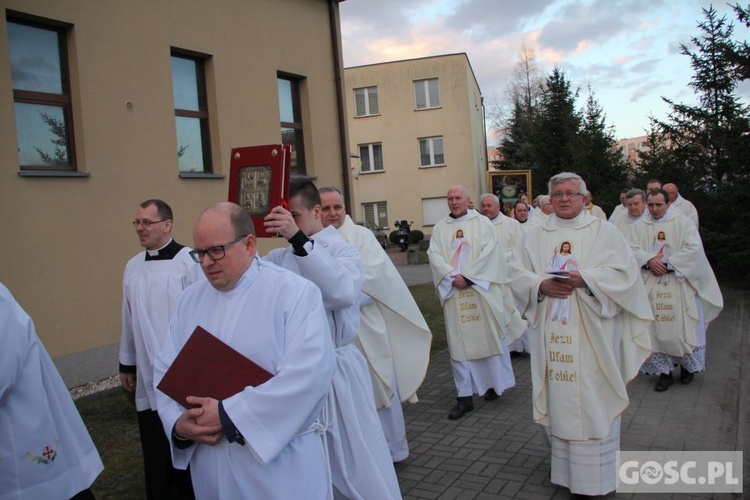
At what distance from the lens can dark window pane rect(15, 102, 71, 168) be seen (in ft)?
25.2

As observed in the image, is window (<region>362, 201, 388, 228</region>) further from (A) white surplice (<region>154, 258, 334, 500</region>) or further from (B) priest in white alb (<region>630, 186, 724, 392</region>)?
(A) white surplice (<region>154, 258, 334, 500</region>)

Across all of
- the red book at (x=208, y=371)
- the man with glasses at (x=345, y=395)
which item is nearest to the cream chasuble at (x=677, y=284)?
the man with glasses at (x=345, y=395)

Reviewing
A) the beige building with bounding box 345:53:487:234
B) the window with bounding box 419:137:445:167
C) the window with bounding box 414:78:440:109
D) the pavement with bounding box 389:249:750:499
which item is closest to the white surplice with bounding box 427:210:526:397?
the pavement with bounding box 389:249:750:499

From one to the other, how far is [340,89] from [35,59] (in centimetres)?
636

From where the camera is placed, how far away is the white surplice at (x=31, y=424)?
106 inches

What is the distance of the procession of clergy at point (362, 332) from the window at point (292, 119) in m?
5.74

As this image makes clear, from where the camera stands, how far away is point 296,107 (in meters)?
12.5

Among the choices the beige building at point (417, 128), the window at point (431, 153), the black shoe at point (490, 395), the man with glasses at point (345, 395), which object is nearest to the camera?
the man with glasses at point (345, 395)

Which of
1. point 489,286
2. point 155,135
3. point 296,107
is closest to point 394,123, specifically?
point 296,107

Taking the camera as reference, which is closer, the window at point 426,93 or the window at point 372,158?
the window at point 426,93

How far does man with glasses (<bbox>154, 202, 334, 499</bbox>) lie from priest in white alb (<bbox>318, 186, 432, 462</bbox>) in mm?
2098

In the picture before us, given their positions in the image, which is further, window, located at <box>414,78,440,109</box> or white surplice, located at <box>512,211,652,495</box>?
window, located at <box>414,78,440,109</box>

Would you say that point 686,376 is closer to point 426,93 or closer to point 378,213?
point 378,213

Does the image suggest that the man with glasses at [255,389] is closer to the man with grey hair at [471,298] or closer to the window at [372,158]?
the man with grey hair at [471,298]
